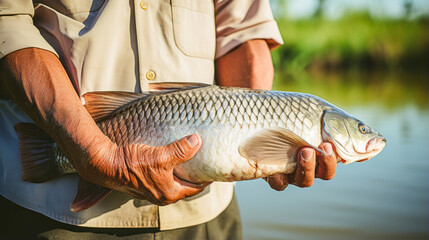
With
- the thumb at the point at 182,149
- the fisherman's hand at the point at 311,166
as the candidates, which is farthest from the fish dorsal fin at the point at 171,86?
the fisherman's hand at the point at 311,166

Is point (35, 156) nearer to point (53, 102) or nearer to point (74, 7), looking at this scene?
point (53, 102)

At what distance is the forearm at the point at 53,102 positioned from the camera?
5.46ft

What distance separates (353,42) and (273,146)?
21812mm

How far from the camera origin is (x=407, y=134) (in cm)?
805

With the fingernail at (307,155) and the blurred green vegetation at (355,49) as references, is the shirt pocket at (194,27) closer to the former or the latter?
the fingernail at (307,155)

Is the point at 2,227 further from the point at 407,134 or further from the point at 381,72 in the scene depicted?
the point at 381,72

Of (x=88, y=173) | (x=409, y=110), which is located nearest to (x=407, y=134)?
(x=409, y=110)

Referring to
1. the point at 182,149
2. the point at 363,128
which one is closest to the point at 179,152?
the point at 182,149

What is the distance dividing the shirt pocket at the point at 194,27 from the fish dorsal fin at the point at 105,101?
0.31m

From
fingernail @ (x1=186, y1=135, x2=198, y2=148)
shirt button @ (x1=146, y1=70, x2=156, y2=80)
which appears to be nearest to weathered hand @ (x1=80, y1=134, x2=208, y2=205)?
fingernail @ (x1=186, y1=135, x2=198, y2=148)

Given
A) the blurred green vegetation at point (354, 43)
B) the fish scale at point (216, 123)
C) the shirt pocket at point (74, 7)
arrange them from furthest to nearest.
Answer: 1. the blurred green vegetation at point (354, 43)
2. the shirt pocket at point (74, 7)
3. the fish scale at point (216, 123)

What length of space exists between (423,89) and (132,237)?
49.3 ft

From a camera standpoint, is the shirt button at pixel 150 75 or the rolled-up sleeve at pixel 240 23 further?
the rolled-up sleeve at pixel 240 23

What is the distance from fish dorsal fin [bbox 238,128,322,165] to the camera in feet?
5.94
